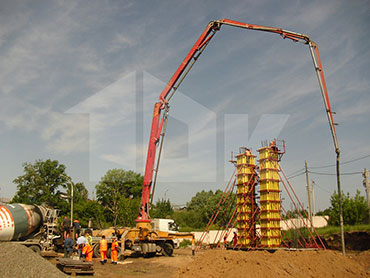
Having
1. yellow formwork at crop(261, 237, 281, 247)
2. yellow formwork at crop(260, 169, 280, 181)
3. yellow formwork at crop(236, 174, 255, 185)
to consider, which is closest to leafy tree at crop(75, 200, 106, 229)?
yellow formwork at crop(236, 174, 255, 185)

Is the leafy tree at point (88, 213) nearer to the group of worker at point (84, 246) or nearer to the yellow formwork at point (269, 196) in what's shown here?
the group of worker at point (84, 246)

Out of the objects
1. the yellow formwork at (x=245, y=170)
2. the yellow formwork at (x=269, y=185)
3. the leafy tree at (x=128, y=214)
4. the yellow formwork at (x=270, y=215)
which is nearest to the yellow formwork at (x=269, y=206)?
the yellow formwork at (x=270, y=215)

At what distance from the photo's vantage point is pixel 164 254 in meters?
24.7

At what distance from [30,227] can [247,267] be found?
13772 millimetres

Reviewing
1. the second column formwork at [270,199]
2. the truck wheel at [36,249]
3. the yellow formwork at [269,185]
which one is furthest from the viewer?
the yellow formwork at [269,185]

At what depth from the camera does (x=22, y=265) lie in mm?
12164

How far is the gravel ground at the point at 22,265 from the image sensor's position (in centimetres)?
1159

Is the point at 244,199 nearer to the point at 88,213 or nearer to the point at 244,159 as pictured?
the point at 244,159

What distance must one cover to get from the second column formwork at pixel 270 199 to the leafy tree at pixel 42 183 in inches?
1484

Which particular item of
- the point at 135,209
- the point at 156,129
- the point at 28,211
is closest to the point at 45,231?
the point at 28,211

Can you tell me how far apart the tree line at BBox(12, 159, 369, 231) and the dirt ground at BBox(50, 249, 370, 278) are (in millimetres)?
8065

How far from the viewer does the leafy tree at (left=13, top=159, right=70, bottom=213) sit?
176ft

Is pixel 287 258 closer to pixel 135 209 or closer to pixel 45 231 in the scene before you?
pixel 45 231

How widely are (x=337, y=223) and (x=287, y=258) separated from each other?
26712 mm
